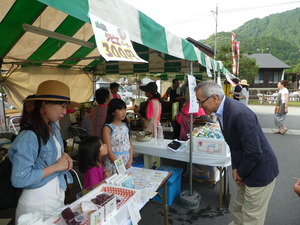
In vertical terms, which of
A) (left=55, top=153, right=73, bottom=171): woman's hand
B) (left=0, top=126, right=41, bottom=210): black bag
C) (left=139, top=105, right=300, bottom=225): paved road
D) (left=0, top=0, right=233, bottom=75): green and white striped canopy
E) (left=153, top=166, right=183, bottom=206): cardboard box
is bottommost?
(left=139, top=105, right=300, bottom=225): paved road

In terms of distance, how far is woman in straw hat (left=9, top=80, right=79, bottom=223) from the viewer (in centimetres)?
121

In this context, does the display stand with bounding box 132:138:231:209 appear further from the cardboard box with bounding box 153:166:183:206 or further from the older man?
the older man

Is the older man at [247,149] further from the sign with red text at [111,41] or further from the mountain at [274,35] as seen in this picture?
the mountain at [274,35]

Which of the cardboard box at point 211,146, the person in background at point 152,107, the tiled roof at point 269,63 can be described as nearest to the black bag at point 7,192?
the cardboard box at point 211,146

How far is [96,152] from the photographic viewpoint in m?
2.02

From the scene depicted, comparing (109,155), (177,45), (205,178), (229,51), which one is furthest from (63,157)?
(229,51)

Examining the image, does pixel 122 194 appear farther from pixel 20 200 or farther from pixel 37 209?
pixel 20 200

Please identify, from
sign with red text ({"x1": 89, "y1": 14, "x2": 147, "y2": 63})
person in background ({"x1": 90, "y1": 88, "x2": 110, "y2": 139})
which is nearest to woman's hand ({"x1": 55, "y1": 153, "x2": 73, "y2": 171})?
sign with red text ({"x1": 89, "y1": 14, "x2": 147, "y2": 63})

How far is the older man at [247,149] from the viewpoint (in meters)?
1.70

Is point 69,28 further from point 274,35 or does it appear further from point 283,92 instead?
point 274,35

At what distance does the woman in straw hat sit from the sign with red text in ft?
1.55

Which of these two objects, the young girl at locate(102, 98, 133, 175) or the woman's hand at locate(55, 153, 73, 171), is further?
the young girl at locate(102, 98, 133, 175)

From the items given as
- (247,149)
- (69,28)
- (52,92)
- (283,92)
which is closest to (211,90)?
(247,149)

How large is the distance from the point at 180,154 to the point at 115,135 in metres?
1.20
